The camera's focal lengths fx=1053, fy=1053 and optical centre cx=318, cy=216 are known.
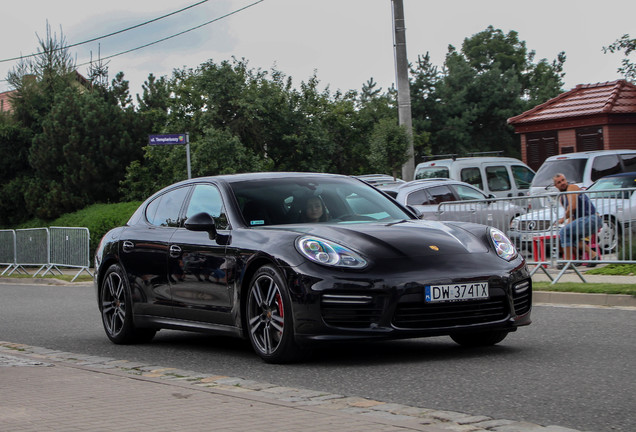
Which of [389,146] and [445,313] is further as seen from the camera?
[389,146]

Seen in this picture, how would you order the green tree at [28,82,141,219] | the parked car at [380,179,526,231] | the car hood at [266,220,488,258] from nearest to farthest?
the car hood at [266,220,488,258] < the parked car at [380,179,526,231] < the green tree at [28,82,141,219]

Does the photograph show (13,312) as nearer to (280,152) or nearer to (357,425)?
(357,425)

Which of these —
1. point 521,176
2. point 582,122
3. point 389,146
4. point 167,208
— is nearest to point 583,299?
point 167,208

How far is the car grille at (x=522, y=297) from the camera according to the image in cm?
780

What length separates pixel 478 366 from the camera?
726 centimetres

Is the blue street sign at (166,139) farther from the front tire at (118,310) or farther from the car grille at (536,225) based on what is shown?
the front tire at (118,310)

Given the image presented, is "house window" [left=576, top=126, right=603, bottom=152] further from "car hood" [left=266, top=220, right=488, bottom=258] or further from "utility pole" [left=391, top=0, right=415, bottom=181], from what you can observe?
"car hood" [left=266, top=220, right=488, bottom=258]

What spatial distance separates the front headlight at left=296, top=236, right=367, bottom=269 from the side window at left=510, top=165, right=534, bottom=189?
20794 mm

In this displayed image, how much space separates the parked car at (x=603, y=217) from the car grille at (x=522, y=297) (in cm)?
607

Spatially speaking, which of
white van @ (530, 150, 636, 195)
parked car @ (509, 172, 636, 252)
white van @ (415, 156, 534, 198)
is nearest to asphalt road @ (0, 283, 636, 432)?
parked car @ (509, 172, 636, 252)

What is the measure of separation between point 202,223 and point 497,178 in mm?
20041

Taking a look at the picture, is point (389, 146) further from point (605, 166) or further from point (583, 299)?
point (583, 299)

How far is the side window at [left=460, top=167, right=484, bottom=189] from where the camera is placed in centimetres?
2700

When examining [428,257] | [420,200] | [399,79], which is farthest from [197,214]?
[399,79]
